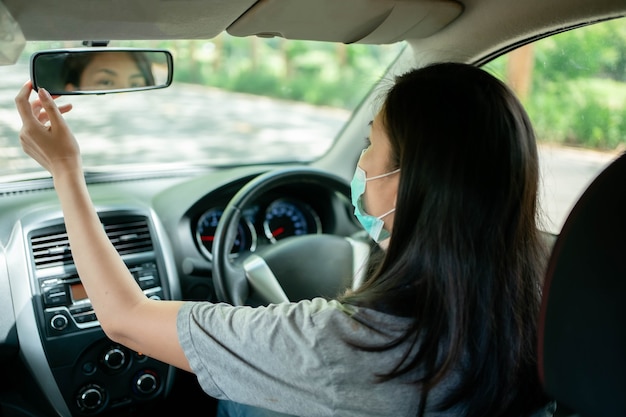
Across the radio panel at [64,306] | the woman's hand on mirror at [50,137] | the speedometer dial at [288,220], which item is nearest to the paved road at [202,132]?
the woman's hand on mirror at [50,137]

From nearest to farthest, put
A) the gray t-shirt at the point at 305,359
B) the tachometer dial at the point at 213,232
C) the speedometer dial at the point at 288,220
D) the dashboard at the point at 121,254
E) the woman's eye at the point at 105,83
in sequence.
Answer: the gray t-shirt at the point at 305,359
the woman's eye at the point at 105,83
the dashboard at the point at 121,254
the tachometer dial at the point at 213,232
the speedometer dial at the point at 288,220

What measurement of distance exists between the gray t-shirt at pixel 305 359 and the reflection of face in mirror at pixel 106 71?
1108mm

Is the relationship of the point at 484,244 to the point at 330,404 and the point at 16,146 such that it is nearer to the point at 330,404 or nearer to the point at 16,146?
the point at 330,404

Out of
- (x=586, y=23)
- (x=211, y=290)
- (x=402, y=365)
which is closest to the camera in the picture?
(x=402, y=365)

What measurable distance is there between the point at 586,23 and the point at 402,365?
151 cm

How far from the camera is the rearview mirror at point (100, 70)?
2.16m

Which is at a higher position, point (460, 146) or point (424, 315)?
point (460, 146)

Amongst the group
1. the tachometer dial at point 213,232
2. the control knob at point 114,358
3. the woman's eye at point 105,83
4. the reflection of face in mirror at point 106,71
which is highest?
the reflection of face in mirror at point 106,71

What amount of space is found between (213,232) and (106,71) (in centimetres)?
107

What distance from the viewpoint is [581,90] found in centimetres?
399

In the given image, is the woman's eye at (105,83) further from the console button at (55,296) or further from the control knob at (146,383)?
the control knob at (146,383)

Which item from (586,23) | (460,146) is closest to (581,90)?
(586,23)

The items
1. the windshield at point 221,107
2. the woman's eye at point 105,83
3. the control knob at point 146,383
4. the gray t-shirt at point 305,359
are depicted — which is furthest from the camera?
the windshield at point 221,107

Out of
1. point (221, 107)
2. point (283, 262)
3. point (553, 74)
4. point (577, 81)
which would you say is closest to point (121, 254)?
point (283, 262)
